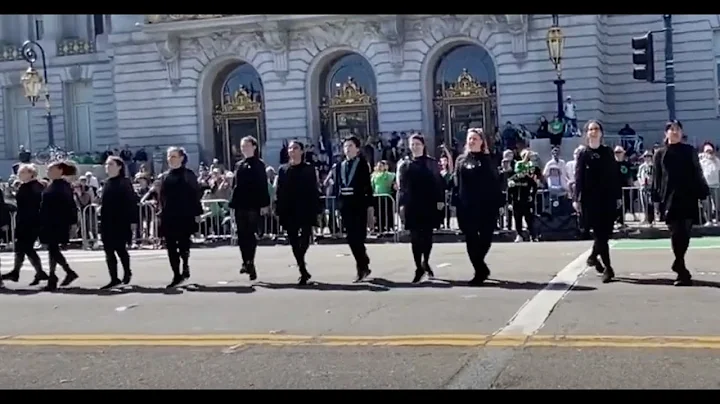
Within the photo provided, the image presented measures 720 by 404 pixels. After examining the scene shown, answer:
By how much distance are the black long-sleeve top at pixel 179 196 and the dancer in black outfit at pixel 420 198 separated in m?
2.66

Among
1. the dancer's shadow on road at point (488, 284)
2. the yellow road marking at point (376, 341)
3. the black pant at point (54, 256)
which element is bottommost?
the yellow road marking at point (376, 341)

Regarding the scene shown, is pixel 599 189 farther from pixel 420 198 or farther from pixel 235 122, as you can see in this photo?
pixel 235 122

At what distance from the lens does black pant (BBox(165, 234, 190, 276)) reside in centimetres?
1329

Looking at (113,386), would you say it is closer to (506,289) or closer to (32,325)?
(32,325)

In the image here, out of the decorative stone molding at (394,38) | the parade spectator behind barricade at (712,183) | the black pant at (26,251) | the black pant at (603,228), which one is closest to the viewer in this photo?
the black pant at (603,228)

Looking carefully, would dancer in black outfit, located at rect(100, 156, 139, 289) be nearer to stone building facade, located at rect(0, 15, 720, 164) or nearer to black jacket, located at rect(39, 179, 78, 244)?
black jacket, located at rect(39, 179, 78, 244)

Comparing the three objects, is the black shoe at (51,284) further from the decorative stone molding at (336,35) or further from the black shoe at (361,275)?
the decorative stone molding at (336,35)

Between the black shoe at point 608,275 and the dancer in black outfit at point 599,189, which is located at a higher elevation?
the dancer in black outfit at point 599,189

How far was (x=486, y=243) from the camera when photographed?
40.1 ft

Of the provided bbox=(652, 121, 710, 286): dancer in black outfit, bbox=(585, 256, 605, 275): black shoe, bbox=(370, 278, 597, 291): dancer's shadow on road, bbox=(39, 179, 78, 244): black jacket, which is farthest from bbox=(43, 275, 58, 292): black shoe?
bbox=(652, 121, 710, 286): dancer in black outfit

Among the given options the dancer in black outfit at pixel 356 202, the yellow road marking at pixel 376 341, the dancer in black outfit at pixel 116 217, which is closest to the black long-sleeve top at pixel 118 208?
the dancer in black outfit at pixel 116 217

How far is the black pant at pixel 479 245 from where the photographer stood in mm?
12148

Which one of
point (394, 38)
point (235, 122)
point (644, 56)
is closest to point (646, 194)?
point (644, 56)

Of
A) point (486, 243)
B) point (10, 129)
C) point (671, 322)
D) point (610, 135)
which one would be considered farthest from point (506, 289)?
point (10, 129)
